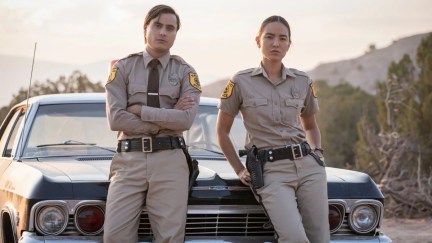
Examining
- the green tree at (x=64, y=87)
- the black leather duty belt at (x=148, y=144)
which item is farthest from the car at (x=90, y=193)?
the green tree at (x=64, y=87)

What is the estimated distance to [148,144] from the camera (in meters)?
5.05

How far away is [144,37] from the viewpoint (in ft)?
17.8

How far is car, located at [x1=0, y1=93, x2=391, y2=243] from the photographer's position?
495cm

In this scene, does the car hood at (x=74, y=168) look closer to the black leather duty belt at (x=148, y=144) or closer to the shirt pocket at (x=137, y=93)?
the black leather duty belt at (x=148, y=144)

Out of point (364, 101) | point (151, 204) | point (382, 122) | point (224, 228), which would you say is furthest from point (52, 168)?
point (364, 101)

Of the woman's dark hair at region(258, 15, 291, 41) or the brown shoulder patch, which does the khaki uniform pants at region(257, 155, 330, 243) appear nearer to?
the brown shoulder patch

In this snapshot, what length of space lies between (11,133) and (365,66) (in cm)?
5075

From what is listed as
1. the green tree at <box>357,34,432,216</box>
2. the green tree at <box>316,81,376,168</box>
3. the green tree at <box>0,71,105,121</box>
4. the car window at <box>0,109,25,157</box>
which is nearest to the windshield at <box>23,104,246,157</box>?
the car window at <box>0,109,25,157</box>

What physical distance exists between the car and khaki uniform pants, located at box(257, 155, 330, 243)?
0.18 meters

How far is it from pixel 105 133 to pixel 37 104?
0.56 meters

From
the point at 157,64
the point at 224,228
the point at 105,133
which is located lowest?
the point at 224,228

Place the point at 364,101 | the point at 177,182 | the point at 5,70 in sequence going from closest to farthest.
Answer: the point at 177,182
the point at 5,70
the point at 364,101

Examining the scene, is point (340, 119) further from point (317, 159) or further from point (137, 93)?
point (137, 93)

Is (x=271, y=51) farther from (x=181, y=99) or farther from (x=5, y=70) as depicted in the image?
(x=5, y=70)
